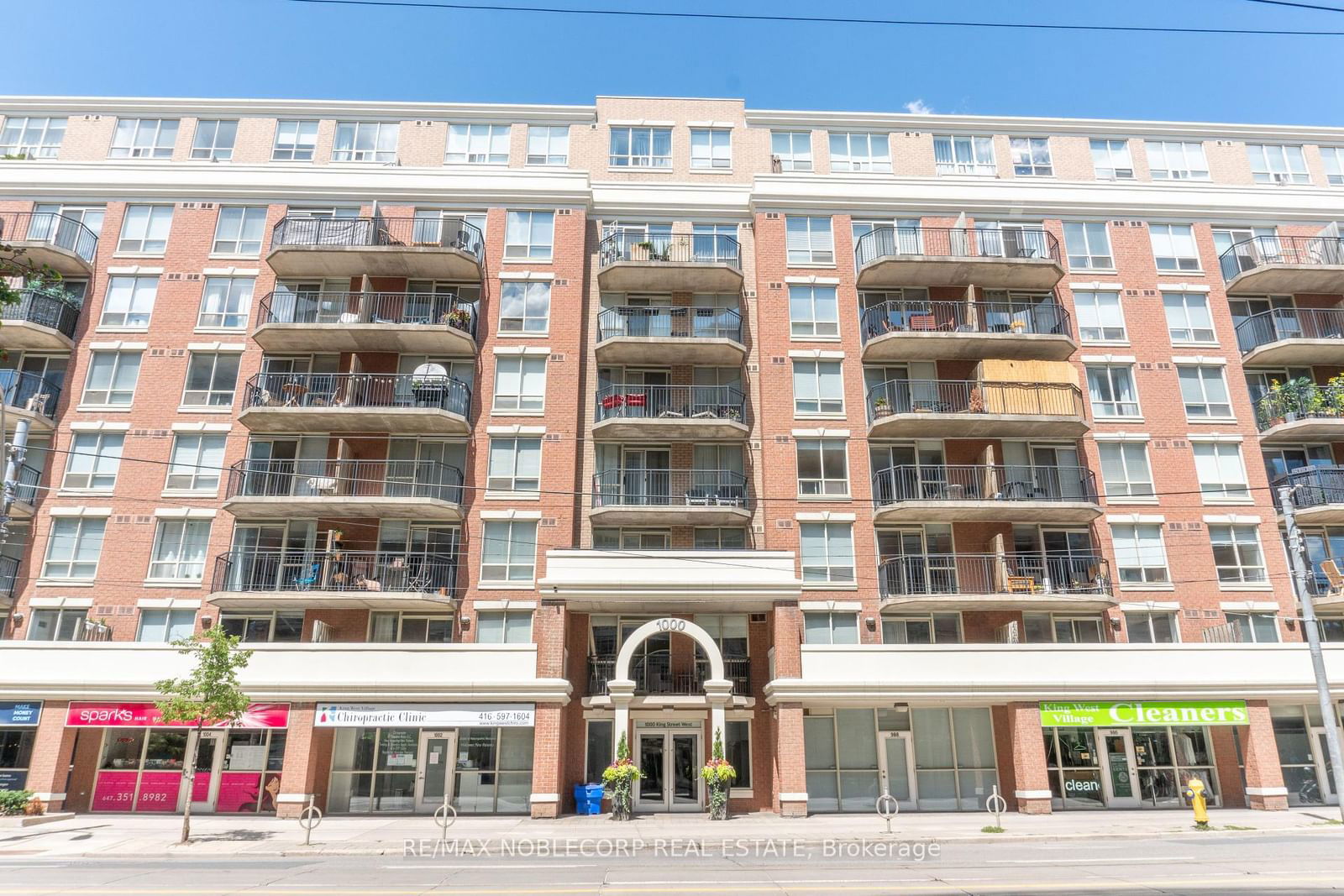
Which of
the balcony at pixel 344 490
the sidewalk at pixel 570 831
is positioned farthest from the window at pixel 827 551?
the balcony at pixel 344 490

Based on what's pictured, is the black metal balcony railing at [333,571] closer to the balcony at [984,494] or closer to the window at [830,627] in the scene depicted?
the window at [830,627]

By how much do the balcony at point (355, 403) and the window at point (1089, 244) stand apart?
866 inches

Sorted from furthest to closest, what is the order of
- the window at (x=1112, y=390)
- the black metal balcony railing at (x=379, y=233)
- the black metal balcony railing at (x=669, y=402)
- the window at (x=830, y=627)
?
the window at (x=1112, y=390) → the black metal balcony railing at (x=379, y=233) → the black metal balcony railing at (x=669, y=402) → the window at (x=830, y=627)

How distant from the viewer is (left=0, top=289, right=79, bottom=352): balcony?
26.1 metres

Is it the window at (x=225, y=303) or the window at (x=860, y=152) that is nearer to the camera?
the window at (x=225, y=303)

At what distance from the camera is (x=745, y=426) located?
2680 cm

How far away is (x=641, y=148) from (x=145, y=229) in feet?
58.6

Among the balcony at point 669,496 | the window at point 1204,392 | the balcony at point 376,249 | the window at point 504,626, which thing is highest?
the balcony at point 376,249

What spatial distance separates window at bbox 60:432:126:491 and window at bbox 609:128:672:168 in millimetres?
19601

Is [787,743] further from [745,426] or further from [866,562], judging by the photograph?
[745,426]

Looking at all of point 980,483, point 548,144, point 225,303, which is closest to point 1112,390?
point 980,483

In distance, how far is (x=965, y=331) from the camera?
27.5 metres

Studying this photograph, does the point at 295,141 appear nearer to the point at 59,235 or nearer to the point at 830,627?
the point at 59,235

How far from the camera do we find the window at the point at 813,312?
28516 millimetres
